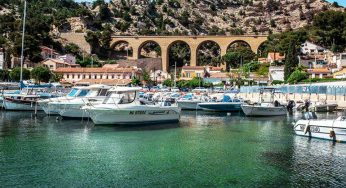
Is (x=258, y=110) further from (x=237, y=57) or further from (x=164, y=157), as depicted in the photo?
(x=237, y=57)

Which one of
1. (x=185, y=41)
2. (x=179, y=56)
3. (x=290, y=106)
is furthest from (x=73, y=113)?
(x=179, y=56)

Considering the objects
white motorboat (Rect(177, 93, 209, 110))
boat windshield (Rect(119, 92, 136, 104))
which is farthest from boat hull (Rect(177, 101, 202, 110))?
boat windshield (Rect(119, 92, 136, 104))

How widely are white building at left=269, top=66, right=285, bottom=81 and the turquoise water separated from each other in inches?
1737

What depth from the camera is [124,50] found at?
10169 cm

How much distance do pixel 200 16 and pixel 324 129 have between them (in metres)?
121

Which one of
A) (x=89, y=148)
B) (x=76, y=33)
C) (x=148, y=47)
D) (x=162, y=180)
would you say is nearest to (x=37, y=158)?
(x=89, y=148)

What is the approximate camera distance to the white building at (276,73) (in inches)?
2638

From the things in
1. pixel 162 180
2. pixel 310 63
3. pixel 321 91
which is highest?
pixel 310 63

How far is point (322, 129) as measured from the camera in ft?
66.9

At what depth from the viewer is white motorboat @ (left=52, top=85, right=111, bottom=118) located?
2866 centimetres

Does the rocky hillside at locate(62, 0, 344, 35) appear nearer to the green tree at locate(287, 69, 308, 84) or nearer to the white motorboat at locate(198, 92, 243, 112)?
the green tree at locate(287, 69, 308, 84)

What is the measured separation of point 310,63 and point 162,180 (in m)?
63.5

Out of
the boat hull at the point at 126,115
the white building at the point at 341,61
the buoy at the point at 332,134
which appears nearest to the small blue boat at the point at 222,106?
the boat hull at the point at 126,115

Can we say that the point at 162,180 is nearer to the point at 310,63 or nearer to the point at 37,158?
the point at 37,158
